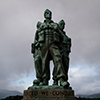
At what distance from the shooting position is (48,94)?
739 centimetres

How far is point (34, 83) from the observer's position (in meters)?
8.14

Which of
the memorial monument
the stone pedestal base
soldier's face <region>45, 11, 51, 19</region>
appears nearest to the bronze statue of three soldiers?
the memorial monument

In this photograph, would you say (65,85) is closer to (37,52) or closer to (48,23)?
(37,52)

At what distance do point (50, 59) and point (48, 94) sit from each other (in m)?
2.12

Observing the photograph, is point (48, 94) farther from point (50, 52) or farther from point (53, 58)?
point (50, 52)

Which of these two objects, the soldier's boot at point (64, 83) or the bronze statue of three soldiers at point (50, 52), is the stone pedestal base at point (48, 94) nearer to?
the soldier's boot at point (64, 83)

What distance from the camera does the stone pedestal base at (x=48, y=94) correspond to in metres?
7.28

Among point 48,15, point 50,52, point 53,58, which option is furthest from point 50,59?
point 48,15

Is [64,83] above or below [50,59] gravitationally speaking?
below

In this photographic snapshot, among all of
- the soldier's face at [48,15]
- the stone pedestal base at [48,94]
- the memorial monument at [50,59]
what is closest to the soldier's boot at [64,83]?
the memorial monument at [50,59]

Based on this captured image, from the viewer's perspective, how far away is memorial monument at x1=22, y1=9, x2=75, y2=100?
7445mm

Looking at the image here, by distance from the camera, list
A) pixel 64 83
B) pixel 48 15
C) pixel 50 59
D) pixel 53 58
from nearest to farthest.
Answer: pixel 64 83
pixel 53 58
pixel 50 59
pixel 48 15

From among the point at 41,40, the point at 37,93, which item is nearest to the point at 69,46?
the point at 41,40

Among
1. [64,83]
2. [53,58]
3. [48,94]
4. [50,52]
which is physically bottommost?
[48,94]
